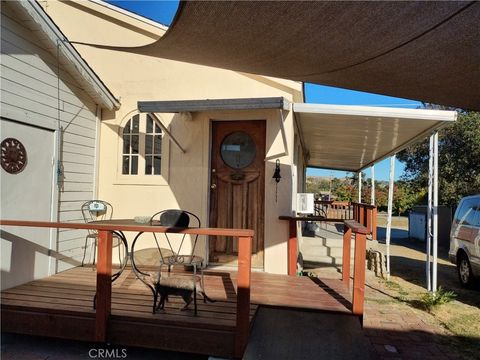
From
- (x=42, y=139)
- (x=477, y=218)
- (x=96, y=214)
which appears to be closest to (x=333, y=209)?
(x=477, y=218)

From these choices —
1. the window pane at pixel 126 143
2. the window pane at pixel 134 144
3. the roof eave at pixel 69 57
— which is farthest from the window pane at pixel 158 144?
the roof eave at pixel 69 57

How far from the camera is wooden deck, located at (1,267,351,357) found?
300cm

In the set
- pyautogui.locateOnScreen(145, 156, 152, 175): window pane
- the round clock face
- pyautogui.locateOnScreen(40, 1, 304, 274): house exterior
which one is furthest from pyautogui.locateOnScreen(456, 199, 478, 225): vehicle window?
the round clock face

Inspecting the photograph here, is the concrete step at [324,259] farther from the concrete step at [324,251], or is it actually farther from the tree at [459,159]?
the tree at [459,159]

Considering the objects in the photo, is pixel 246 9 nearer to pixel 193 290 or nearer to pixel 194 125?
pixel 193 290

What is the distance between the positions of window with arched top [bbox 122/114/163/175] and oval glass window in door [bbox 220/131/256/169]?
102 centimetres

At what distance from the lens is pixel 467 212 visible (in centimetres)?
670

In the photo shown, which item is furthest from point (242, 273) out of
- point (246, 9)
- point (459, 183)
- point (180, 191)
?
point (459, 183)

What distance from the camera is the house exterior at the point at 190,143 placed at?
4.96 metres

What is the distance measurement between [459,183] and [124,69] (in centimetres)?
1513

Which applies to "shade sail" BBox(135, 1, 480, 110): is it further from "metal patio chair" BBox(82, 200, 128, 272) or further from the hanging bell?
"metal patio chair" BBox(82, 200, 128, 272)

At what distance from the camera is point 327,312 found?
349 centimetres

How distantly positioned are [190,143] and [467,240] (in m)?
5.29

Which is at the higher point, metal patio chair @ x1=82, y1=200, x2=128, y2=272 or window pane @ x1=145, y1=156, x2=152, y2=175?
window pane @ x1=145, y1=156, x2=152, y2=175
